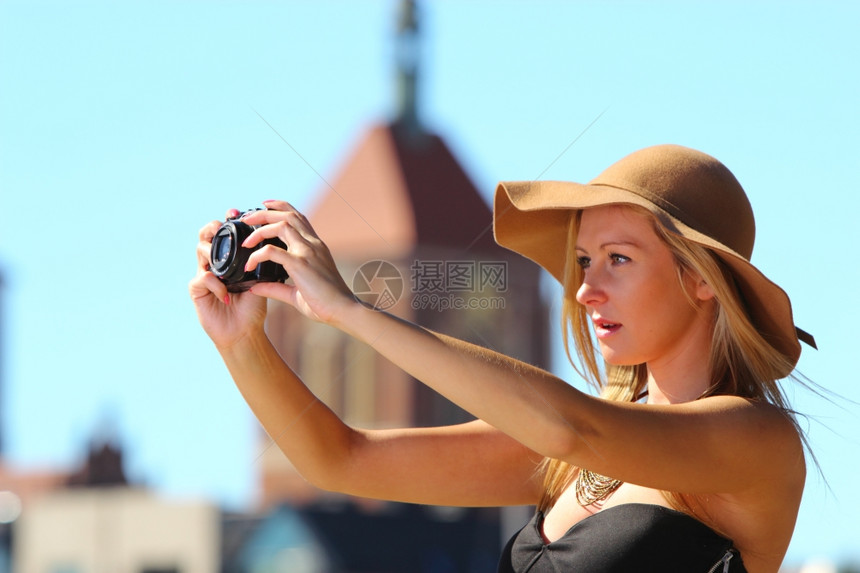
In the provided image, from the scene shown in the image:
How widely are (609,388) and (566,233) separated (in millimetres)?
303

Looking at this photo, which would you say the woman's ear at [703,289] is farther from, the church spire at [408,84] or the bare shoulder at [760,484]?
the church spire at [408,84]

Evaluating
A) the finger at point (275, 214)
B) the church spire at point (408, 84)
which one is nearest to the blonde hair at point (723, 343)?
the finger at point (275, 214)

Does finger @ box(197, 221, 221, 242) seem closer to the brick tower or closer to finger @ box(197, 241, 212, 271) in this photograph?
finger @ box(197, 241, 212, 271)

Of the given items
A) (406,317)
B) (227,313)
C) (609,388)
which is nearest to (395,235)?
(406,317)

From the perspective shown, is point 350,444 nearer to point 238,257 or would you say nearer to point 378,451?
point 378,451

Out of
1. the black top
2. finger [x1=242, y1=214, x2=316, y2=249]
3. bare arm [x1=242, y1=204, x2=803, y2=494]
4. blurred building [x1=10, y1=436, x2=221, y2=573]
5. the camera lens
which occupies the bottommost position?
blurred building [x1=10, y1=436, x2=221, y2=573]

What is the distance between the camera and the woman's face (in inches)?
102

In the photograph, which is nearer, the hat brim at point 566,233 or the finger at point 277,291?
the finger at point 277,291

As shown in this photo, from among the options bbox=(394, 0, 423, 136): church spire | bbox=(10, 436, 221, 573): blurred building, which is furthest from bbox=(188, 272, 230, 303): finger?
bbox=(394, 0, 423, 136): church spire

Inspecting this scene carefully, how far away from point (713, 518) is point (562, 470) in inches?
14.0

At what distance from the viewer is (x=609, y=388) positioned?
2.92 metres

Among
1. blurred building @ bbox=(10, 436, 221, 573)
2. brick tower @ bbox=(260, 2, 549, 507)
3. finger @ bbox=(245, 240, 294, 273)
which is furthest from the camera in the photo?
brick tower @ bbox=(260, 2, 549, 507)

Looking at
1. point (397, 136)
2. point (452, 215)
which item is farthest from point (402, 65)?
point (452, 215)

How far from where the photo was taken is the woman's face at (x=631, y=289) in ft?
8.52
